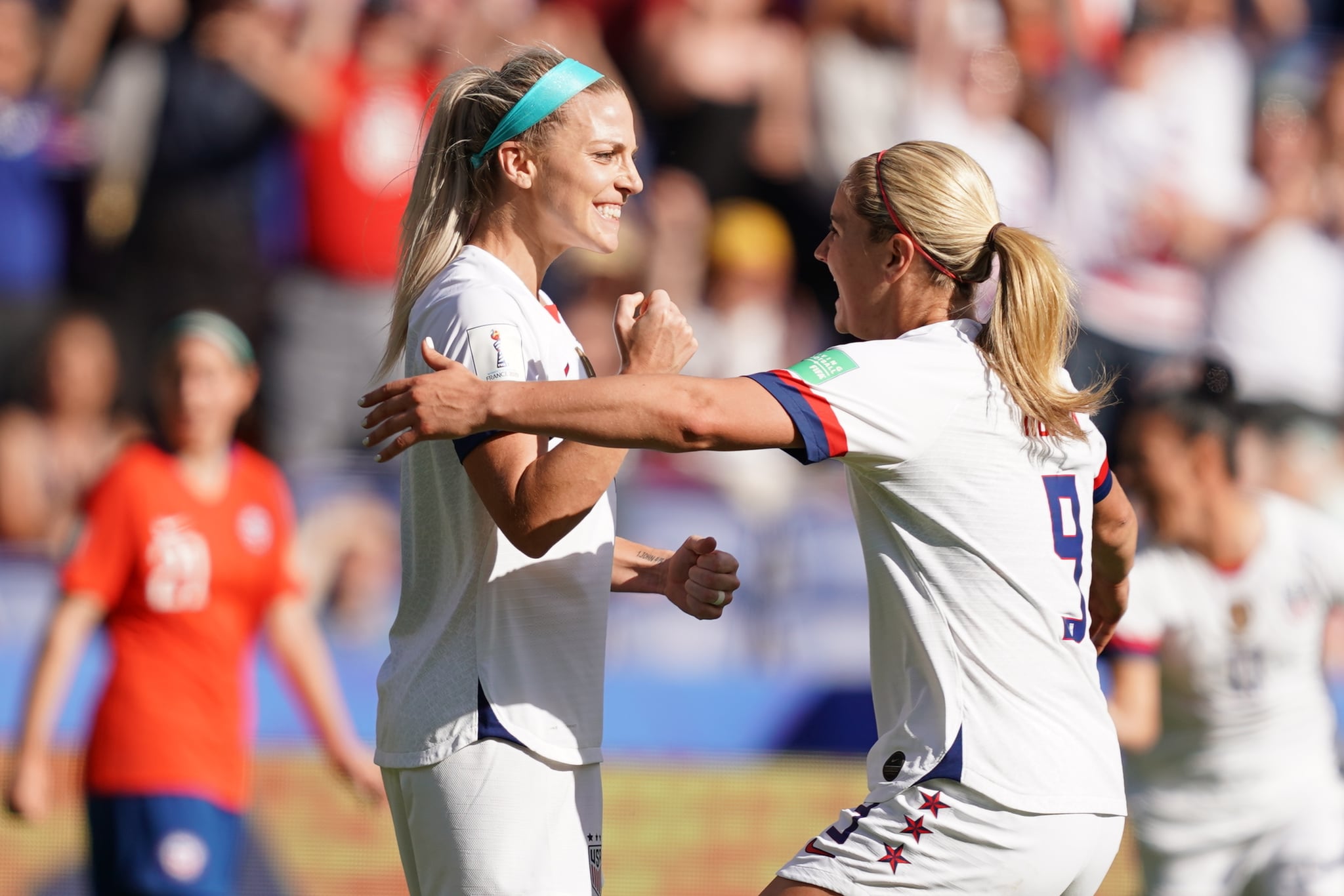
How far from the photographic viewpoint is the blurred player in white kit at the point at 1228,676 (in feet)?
17.0

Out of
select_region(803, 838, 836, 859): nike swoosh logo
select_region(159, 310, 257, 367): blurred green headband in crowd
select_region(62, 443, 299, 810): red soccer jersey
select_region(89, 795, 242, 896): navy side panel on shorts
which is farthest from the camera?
select_region(159, 310, 257, 367): blurred green headband in crowd

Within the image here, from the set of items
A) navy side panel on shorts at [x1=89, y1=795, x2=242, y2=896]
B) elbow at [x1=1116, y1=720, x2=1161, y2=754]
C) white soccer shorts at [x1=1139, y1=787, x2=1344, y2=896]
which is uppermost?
elbow at [x1=1116, y1=720, x2=1161, y2=754]

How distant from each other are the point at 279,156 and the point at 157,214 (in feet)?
2.38

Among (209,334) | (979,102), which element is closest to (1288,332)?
(979,102)

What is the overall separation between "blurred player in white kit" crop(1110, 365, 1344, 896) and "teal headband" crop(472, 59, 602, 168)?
3043mm

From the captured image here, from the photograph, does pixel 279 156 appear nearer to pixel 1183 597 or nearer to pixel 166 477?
pixel 166 477

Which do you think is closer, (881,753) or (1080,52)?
(881,753)

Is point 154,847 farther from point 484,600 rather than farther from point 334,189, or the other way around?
point 334,189

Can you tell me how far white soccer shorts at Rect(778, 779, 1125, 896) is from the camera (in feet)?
8.73

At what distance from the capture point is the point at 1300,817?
517cm

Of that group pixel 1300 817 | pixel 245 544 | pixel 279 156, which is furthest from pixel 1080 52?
pixel 245 544

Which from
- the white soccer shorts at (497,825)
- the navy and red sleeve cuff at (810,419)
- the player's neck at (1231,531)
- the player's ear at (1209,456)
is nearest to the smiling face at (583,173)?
the navy and red sleeve cuff at (810,419)

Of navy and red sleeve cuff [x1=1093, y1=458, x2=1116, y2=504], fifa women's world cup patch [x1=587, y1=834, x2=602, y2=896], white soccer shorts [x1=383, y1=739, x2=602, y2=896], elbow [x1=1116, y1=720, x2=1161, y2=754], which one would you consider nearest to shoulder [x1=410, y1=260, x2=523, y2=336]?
white soccer shorts [x1=383, y1=739, x2=602, y2=896]

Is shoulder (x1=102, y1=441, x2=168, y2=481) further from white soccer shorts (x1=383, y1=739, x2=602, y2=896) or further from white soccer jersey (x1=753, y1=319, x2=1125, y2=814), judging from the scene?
white soccer jersey (x1=753, y1=319, x2=1125, y2=814)
